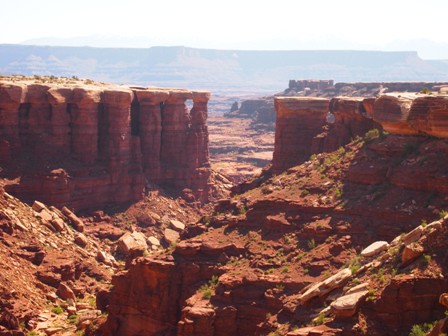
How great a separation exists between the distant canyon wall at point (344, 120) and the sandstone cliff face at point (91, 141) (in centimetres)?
1572

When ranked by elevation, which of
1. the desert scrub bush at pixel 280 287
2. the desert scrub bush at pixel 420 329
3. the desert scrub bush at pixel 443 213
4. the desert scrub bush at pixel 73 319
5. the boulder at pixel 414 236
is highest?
the desert scrub bush at pixel 443 213

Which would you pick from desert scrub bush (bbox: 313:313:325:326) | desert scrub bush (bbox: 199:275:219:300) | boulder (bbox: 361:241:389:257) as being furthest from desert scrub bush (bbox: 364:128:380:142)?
desert scrub bush (bbox: 313:313:325:326)

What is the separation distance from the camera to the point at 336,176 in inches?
1538

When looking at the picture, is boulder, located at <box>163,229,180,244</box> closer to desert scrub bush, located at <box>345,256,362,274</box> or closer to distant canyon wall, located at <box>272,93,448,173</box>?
distant canyon wall, located at <box>272,93,448,173</box>

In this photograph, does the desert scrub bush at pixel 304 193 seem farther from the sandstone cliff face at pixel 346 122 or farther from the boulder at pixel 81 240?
the boulder at pixel 81 240

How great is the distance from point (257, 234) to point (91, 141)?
2468 centimetres

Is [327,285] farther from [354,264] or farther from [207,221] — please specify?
[207,221]

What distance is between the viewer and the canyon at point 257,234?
2922cm

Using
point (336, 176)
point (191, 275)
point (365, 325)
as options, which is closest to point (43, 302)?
point (191, 275)

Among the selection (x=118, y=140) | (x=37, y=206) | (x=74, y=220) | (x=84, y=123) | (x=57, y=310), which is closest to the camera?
(x=57, y=310)

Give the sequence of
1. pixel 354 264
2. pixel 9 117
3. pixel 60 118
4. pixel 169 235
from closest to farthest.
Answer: pixel 354 264
pixel 9 117
pixel 60 118
pixel 169 235

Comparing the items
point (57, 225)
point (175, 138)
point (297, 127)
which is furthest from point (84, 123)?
point (297, 127)

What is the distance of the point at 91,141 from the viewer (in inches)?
2379

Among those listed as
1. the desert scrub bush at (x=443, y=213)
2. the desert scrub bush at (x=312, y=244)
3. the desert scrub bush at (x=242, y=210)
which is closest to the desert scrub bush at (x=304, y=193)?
the desert scrub bush at (x=242, y=210)
